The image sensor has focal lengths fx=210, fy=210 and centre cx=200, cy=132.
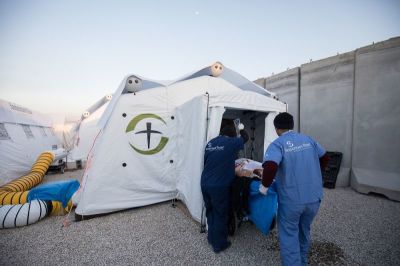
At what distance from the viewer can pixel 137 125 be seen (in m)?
5.04

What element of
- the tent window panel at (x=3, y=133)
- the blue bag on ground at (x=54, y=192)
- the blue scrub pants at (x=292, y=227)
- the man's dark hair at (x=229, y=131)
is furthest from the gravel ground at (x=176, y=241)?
the tent window panel at (x=3, y=133)

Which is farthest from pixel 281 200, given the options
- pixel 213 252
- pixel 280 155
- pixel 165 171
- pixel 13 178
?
pixel 13 178

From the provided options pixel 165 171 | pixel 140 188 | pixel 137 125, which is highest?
pixel 137 125

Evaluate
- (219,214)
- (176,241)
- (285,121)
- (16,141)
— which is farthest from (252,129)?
(16,141)

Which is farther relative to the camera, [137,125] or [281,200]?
[137,125]

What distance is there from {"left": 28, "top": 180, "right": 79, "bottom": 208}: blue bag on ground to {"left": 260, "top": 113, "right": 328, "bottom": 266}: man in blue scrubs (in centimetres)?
457

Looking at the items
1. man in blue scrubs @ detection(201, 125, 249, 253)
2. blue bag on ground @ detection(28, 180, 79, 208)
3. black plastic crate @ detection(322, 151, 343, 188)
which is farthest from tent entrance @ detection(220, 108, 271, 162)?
blue bag on ground @ detection(28, 180, 79, 208)

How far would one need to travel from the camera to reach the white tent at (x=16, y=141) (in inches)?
283

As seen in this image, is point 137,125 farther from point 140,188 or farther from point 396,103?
point 396,103

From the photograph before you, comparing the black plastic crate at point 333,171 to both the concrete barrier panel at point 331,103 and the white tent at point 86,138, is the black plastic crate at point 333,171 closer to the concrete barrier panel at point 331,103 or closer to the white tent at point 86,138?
the concrete barrier panel at point 331,103

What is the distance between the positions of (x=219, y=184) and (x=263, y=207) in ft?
2.28

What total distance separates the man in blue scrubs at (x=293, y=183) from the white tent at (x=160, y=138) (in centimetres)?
151

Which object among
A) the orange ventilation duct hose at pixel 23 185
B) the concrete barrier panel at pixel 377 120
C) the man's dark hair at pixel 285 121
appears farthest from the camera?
the concrete barrier panel at pixel 377 120

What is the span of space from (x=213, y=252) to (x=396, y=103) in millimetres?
5805
